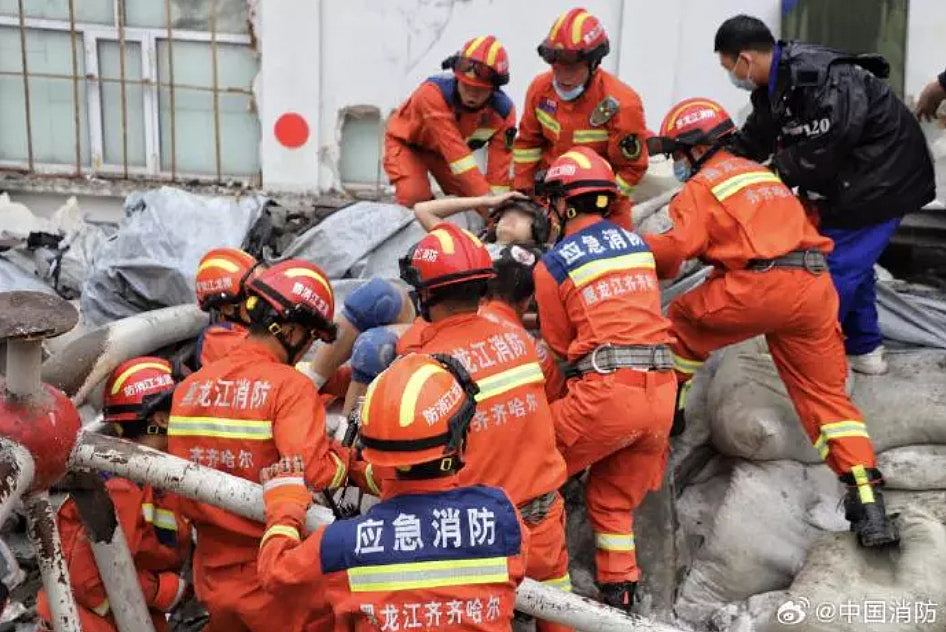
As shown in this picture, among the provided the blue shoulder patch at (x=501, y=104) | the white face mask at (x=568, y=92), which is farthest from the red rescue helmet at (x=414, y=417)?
the blue shoulder patch at (x=501, y=104)

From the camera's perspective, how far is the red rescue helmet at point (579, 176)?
370 centimetres

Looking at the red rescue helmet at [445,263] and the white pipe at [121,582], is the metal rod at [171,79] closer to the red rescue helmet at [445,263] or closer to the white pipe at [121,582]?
the red rescue helmet at [445,263]

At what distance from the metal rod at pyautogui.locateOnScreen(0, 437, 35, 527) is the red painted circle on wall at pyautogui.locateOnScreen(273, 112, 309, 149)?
4.96 metres

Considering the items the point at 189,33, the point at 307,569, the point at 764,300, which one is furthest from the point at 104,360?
the point at 189,33

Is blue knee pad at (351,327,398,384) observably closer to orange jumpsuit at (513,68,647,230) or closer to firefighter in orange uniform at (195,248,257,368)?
firefighter in orange uniform at (195,248,257,368)

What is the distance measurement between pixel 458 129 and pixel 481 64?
0.44 metres

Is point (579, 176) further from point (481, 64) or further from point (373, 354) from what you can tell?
point (481, 64)

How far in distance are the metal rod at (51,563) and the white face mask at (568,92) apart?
3.57 metres

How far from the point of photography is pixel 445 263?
3.02 m

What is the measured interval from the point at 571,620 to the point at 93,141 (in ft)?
17.8

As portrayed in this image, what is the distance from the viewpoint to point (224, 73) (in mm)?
6625

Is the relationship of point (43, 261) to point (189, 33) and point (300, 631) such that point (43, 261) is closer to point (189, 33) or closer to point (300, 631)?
point (189, 33)

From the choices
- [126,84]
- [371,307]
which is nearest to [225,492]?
[371,307]

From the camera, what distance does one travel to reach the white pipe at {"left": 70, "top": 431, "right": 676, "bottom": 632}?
252 cm
